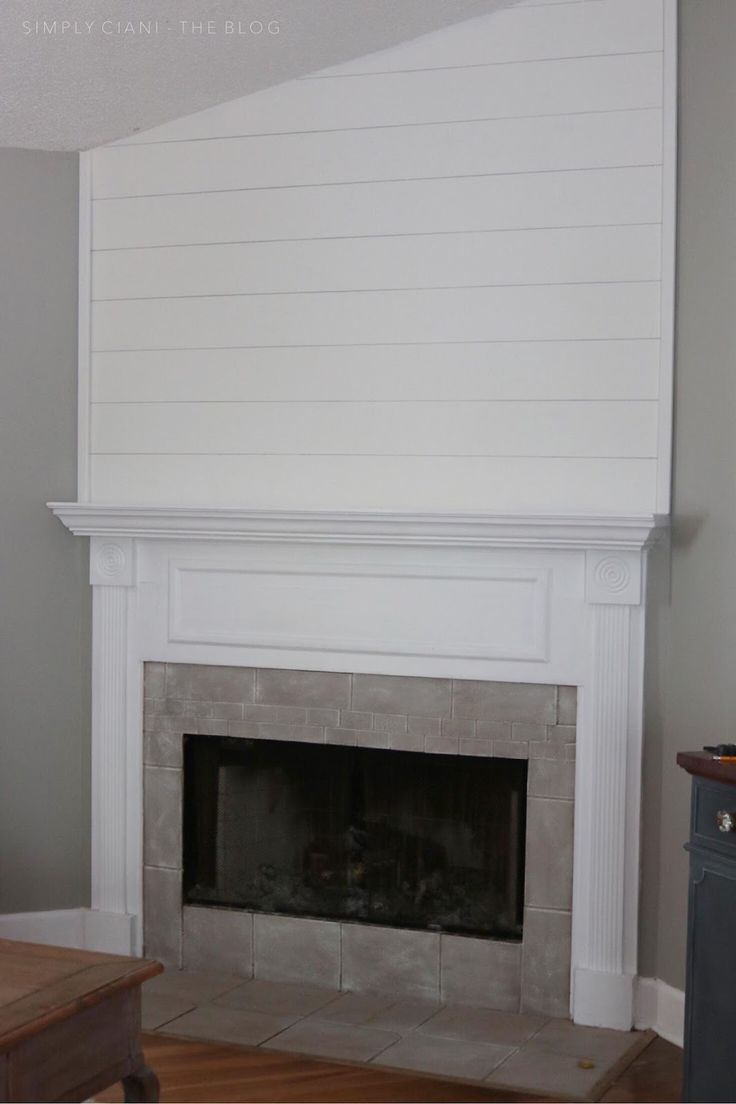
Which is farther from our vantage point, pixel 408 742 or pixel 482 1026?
pixel 408 742

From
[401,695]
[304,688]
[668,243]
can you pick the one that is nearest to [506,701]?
[401,695]

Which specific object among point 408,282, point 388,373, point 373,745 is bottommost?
point 373,745

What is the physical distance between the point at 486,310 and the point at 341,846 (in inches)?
70.3

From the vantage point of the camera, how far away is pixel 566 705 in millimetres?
3949

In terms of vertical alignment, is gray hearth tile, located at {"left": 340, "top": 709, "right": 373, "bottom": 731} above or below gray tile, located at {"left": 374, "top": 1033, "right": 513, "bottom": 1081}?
above

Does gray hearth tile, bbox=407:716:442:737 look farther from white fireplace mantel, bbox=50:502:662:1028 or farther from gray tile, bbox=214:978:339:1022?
gray tile, bbox=214:978:339:1022

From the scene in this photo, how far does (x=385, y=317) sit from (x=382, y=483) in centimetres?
52

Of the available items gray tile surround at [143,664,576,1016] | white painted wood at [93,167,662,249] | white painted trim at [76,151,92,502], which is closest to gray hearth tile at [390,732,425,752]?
gray tile surround at [143,664,576,1016]

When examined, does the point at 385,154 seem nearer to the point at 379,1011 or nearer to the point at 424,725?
the point at 424,725

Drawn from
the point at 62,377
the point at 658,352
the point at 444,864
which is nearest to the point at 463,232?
the point at 658,352

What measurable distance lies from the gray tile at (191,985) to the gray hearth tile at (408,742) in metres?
0.94

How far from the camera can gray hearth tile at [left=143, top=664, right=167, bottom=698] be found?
4.39 metres

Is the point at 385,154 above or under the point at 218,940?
above

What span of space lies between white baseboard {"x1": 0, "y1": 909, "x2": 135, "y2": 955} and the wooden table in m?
1.74
